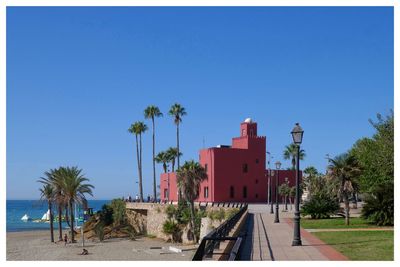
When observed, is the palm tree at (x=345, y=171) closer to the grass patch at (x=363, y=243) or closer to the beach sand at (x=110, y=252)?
the grass patch at (x=363, y=243)

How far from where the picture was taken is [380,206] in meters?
26.3

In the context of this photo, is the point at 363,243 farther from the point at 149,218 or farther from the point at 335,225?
the point at 149,218

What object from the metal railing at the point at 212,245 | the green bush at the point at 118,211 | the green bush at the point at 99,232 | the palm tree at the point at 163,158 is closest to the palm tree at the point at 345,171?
the metal railing at the point at 212,245

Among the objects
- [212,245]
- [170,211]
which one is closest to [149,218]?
[170,211]

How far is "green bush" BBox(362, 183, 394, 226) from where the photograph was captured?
25.8m

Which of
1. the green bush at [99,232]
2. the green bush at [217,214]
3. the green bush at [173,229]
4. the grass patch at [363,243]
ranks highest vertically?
the grass patch at [363,243]

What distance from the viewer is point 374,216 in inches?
1045

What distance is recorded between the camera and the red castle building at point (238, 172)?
62750mm

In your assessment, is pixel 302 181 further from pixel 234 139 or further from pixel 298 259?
pixel 298 259

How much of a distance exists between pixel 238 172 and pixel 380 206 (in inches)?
1494

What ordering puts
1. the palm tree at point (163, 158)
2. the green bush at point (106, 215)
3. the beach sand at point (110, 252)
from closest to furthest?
the beach sand at point (110, 252) < the green bush at point (106, 215) < the palm tree at point (163, 158)

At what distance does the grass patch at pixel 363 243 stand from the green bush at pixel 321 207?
13369 millimetres

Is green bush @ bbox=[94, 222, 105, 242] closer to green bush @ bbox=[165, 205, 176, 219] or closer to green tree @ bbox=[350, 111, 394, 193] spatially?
green bush @ bbox=[165, 205, 176, 219]
